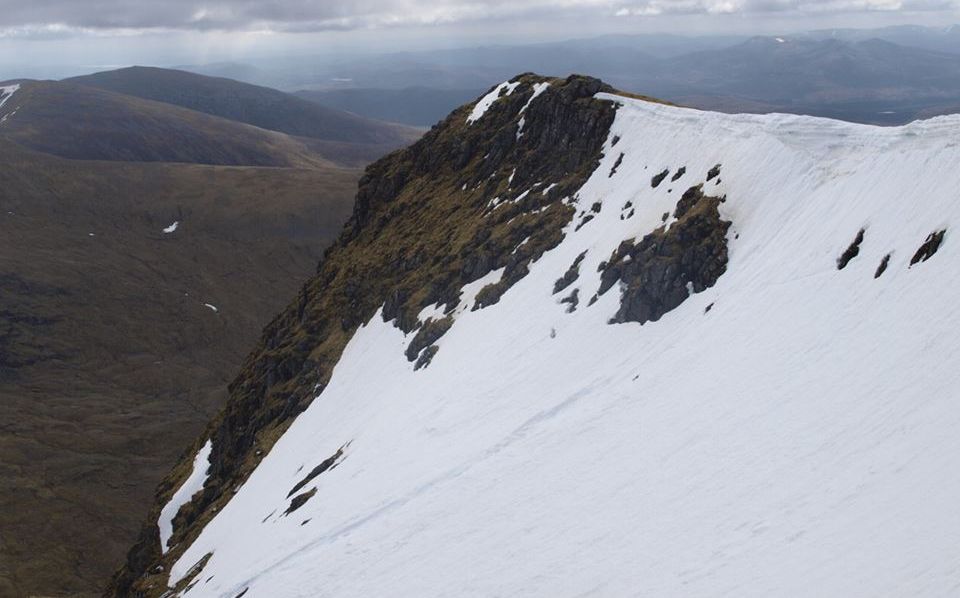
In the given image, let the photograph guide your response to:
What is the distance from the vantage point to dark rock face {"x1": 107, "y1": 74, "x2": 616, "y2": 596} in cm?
5700

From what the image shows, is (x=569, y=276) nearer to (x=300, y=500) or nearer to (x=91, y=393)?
(x=300, y=500)

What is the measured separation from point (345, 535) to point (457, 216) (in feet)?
119

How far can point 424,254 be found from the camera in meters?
64.8

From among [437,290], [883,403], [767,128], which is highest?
[767,128]

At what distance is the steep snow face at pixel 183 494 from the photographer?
204 ft

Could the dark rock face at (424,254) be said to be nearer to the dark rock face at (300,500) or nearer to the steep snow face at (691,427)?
the steep snow face at (691,427)

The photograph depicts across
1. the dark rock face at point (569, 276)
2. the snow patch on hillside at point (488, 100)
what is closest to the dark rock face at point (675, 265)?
the dark rock face at point (569, 276)

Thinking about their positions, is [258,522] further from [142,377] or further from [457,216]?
[142,377]

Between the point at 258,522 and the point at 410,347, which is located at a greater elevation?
the point at 410,347

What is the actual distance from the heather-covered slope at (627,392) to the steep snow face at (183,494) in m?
0.47

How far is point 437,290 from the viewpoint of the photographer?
58844mm

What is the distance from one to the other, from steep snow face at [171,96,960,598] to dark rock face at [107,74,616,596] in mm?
4696

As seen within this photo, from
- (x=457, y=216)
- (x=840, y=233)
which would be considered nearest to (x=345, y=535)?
(x=840, y=233)

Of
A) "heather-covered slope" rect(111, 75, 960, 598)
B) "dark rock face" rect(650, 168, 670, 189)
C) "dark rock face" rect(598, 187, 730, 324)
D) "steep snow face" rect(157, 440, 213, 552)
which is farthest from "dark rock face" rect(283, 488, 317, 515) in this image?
"dark rock face" rect(650, 168, 670, 189)
